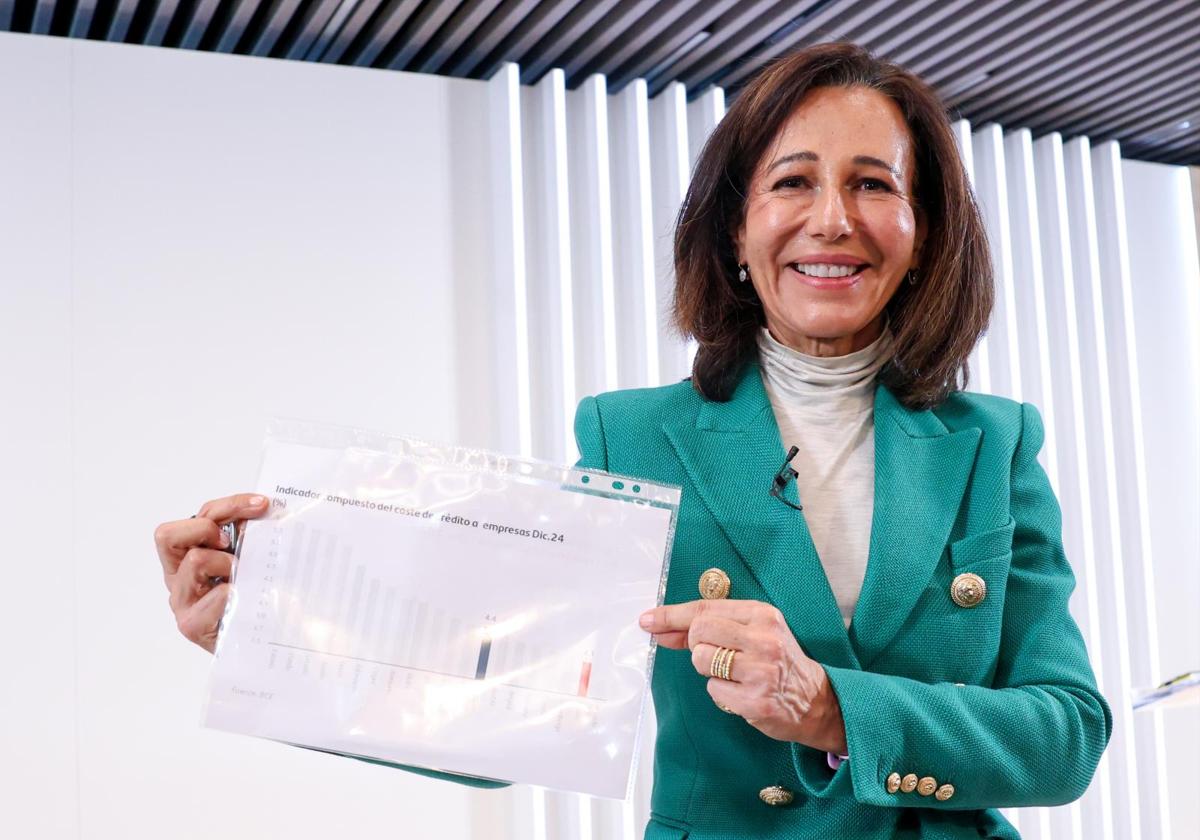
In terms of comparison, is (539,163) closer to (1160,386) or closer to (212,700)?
(1160,386)

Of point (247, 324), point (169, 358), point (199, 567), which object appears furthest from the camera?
point (247, 324)

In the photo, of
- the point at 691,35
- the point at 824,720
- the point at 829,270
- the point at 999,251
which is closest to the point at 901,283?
the point at 829,270

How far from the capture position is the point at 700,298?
5.88 ft

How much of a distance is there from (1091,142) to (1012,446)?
15.4 ft

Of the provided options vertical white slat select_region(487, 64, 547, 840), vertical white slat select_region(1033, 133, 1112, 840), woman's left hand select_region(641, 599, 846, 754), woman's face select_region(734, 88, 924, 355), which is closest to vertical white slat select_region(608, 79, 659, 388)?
vertical white slat select_region(487, 64, 547, 840)

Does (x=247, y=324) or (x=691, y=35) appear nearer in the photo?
(x=247, y=324)

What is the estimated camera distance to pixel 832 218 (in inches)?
62.7

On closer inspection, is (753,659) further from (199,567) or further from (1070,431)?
(1070,431)

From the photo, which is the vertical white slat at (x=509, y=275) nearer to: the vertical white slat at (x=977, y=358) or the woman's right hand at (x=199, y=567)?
the vertical white slat at (x=977, y=358)

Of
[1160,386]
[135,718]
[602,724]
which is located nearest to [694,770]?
[602,724]

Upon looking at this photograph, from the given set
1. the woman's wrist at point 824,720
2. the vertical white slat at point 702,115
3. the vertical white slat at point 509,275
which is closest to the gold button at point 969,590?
the woman's wrist at point 824,720

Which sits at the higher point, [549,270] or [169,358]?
[549,270]

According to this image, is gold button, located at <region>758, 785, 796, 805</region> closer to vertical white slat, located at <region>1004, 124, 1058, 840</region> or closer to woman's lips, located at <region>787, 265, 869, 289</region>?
woman's lips, located at <region>787, 265, 869, 289</region>

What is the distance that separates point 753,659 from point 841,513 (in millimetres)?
362
